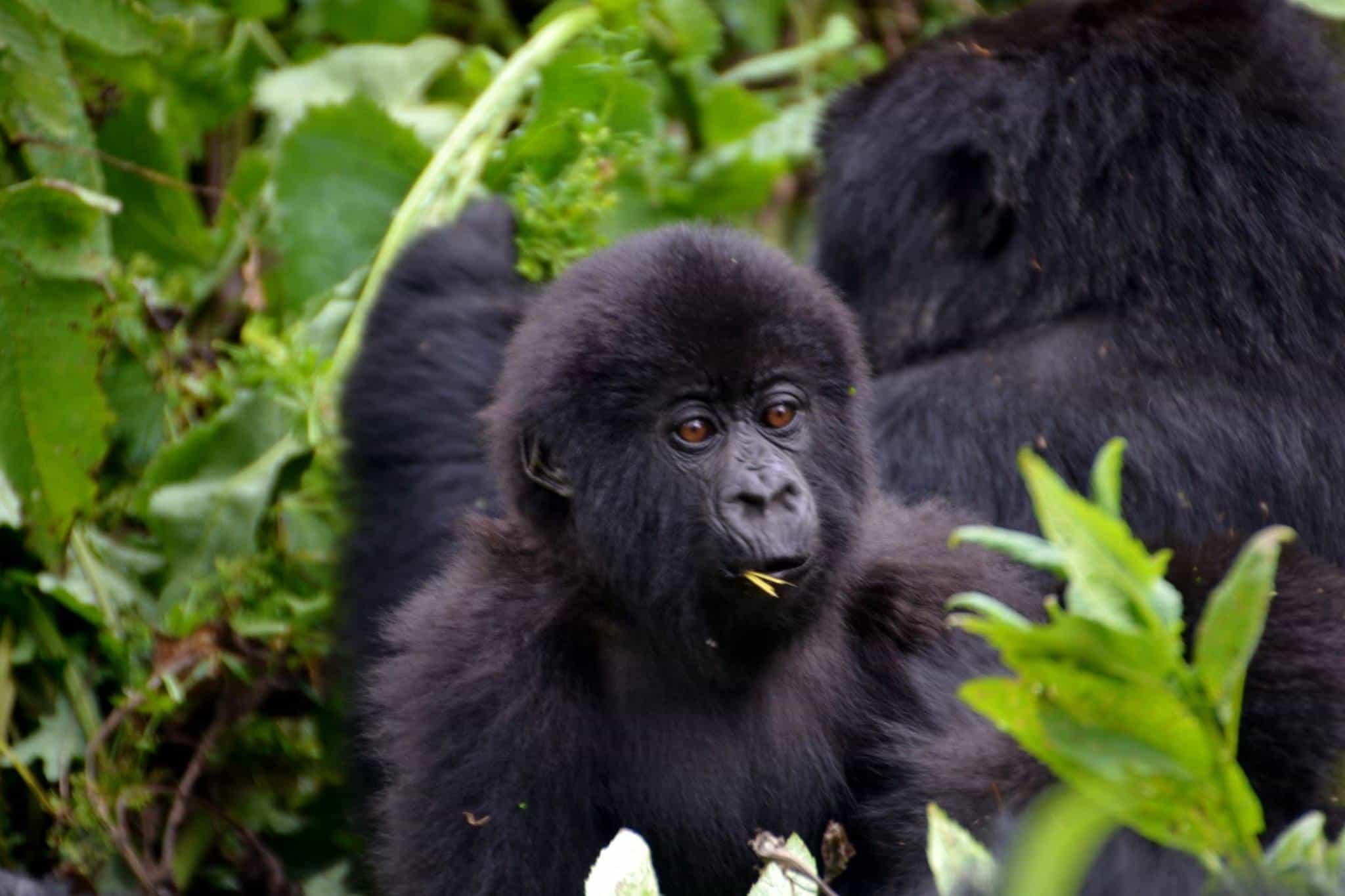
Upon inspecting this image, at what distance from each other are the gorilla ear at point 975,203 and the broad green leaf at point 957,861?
69.5 inches

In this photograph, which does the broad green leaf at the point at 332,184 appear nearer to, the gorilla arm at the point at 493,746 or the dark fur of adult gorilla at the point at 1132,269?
the dark fur of adult gorilla at the point at 1132,269

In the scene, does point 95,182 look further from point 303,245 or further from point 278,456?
point 278,456

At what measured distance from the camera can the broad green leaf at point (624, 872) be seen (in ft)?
6.84

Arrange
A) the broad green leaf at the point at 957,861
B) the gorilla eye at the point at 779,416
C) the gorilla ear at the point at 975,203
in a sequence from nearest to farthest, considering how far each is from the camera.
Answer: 1. the broad green leaf at the point at 957,861
2. the gorilla eye at the point at 779,416
3. the gorilla ear at the point at 975,203

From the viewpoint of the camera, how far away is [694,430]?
2535 millimetres

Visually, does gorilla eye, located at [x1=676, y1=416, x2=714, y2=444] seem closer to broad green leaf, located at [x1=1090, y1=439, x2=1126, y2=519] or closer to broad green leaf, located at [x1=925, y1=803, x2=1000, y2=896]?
broad green leaf, located at [x1=925, y1=803, x2=1000, y2=896]

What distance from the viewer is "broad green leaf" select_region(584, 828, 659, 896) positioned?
2084 millimetres

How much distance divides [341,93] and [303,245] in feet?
2.04

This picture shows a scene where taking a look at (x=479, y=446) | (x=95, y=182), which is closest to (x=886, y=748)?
(x=479, y=446)

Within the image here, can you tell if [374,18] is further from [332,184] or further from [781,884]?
[781,884]

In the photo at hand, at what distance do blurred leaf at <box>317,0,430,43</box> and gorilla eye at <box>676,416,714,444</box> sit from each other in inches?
105

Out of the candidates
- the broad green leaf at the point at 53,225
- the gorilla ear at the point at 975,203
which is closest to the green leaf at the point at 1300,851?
the gorilla ear at the point at 975,203

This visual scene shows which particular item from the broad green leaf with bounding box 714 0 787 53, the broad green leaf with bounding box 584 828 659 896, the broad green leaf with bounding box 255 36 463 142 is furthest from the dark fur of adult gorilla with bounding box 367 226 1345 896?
the broad green leaf with bounding box 714 0 787 53

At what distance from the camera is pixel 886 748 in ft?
8.50
